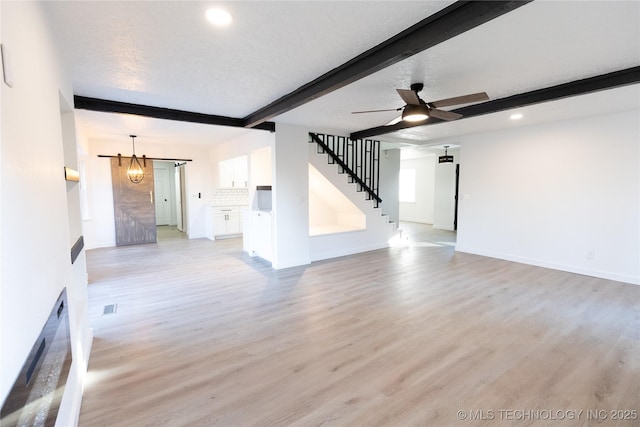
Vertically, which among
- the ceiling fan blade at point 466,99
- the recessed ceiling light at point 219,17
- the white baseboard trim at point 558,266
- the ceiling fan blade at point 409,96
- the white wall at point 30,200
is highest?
the recessed ceiling light at point 219,17

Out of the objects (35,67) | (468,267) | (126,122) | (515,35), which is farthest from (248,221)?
(515,35)

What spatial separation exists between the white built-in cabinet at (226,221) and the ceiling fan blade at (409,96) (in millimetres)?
6341

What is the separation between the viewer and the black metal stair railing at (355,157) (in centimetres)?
587

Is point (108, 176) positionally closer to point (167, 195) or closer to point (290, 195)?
point (167, 195)

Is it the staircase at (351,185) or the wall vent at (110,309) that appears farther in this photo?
the staircase at (351,185)

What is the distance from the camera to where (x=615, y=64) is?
9.07 feet

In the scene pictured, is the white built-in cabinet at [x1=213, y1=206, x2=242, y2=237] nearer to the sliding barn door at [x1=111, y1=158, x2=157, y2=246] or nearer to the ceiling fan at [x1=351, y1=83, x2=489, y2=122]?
the sliding barn door at [x1=111, y1=158, x2=157, y2=246]

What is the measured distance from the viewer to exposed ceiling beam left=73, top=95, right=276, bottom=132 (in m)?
3.62

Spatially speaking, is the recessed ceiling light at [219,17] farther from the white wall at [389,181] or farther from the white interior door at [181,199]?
the white interior door at [181,199]

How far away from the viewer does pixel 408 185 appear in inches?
472

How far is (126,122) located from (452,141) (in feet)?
21.4

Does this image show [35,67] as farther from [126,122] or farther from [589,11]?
[126,122]

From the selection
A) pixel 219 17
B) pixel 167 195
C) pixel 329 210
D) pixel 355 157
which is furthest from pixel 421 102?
pixel 167 195

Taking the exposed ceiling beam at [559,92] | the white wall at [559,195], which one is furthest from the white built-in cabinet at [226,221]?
the white wall at [559,195]
